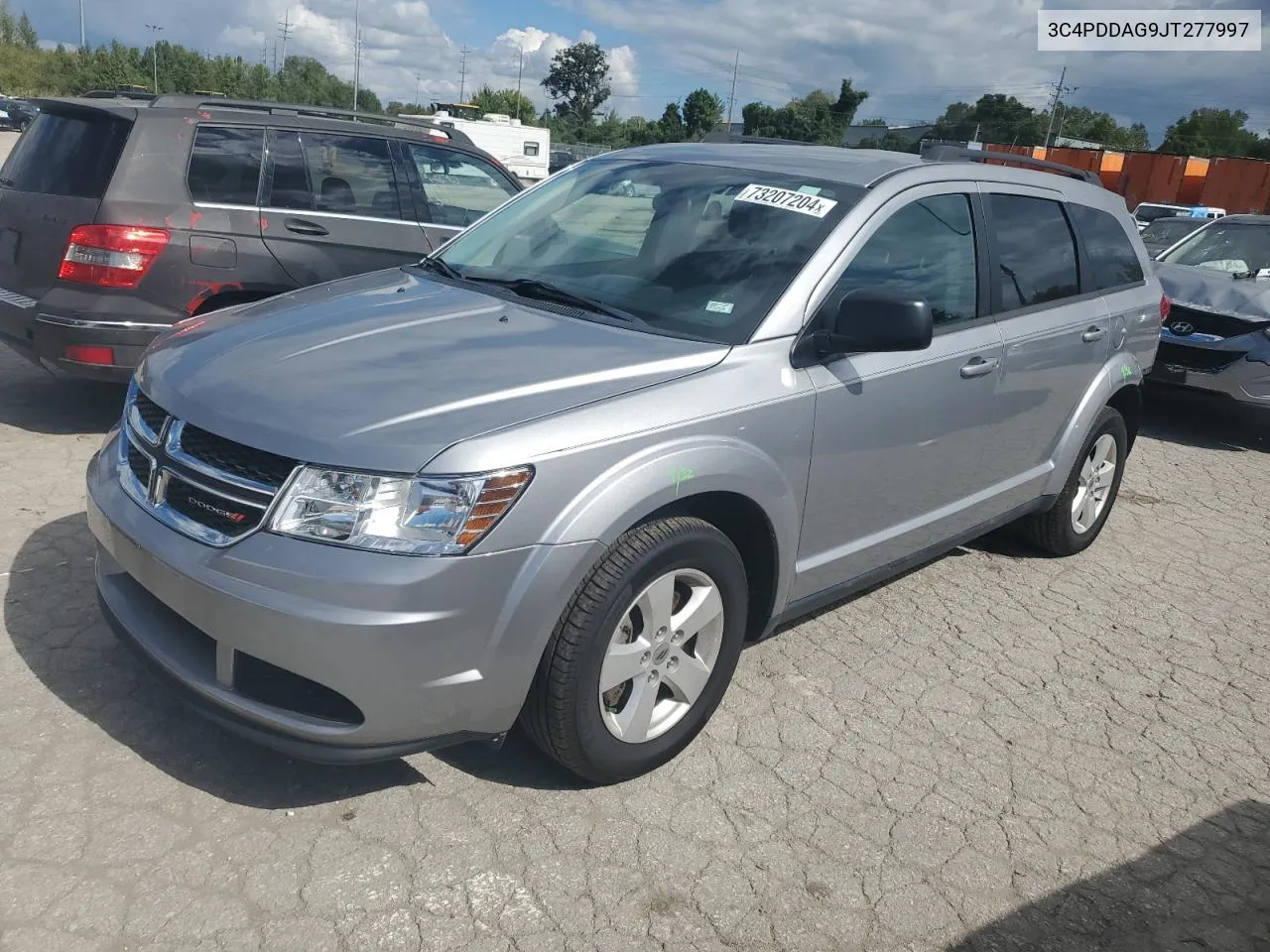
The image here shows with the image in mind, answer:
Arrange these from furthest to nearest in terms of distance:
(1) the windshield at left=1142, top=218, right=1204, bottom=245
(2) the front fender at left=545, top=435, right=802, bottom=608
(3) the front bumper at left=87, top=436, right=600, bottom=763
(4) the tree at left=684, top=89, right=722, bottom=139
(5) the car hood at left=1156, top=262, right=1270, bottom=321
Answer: (4) the tree at left=684, top=89, right=722, bottom=139 < (1) the windshield at left=1142, top=218, right=1204, bottom=245 < (5) the car hood at left=1156, top=262, right=1270, bottom=321 < (2) the front fender at left=545, top=435, right=802, bottom=608 < (3) the front bumper at left=87, top=436, right=600, bottom=763

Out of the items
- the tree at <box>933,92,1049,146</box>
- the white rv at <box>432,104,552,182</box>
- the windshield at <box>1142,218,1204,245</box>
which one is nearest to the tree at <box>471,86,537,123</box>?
the tree at <box>933,92,1049,146</box>

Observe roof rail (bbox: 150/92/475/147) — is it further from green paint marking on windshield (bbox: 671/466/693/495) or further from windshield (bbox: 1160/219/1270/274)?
windshield (bbox: 1160/219/1270/274)

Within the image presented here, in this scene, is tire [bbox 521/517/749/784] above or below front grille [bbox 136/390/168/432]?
below

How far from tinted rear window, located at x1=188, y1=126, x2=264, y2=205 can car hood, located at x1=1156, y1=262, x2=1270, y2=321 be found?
23.2 ft

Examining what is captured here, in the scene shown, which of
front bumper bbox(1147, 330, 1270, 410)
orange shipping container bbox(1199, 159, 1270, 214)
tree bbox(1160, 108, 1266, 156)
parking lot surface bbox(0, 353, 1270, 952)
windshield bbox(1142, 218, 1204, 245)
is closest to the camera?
parking lot surface bbox(0, 353, 1270, 952)

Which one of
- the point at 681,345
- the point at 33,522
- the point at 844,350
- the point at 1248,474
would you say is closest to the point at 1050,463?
the point at 844,350

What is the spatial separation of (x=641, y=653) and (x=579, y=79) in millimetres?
122612

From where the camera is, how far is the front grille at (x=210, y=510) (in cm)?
259

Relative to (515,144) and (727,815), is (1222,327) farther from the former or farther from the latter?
(515,144)

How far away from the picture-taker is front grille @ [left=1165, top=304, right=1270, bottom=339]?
8.12 metres

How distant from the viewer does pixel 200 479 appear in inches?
106

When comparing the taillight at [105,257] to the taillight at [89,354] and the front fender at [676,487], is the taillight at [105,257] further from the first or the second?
the front fender at [676,487]

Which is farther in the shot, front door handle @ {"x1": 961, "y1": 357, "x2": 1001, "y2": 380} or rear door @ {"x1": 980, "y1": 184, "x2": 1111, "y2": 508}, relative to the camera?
rear door @ {"x1": 980, "y1": 184, "x2": 1111, "y2": 508}

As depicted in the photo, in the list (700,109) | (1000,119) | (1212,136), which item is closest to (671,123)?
A: (700,109)
